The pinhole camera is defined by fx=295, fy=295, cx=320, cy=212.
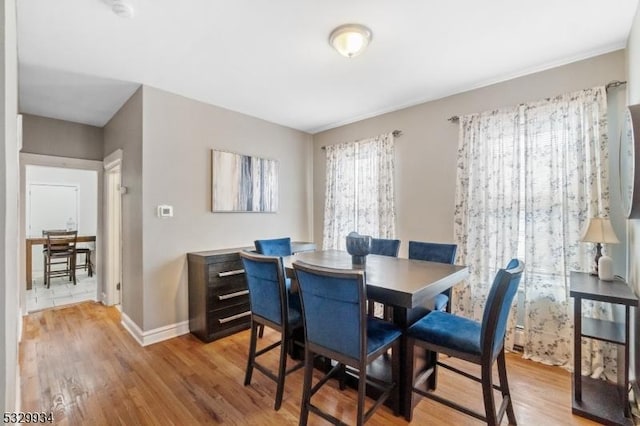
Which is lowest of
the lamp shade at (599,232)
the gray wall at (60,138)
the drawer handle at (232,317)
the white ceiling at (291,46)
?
the drawer handle at (232,317)

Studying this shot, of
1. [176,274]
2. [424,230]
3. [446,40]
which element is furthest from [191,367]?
[446,40]

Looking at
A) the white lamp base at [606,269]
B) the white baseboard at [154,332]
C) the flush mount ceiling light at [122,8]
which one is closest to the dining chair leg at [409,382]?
the white lamp base at [606,269]

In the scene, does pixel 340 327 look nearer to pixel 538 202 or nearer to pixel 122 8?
pixel 538 202

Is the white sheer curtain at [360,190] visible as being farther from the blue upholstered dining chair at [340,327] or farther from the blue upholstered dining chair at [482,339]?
Answer: the blue upholstered dining chair at [340,327]

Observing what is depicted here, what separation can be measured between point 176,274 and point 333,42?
2.75 meters

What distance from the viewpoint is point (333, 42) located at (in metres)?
2.23

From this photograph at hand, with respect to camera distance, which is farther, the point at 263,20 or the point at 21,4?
the point at 263,20

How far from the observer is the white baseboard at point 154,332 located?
9.71 ft

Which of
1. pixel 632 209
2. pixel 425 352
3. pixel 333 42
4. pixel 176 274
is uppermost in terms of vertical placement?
pixel 333 42

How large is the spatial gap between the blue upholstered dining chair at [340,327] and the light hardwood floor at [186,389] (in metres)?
0.44

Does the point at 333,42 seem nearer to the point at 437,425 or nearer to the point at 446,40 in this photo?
the point at 446,40

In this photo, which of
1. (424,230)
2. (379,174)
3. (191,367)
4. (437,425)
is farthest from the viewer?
(379,174)

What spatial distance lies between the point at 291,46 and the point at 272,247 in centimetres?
187

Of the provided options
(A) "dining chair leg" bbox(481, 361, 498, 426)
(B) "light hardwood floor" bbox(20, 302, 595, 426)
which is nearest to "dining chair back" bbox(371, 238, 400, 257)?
(B) "light hardwood floor" bbox(20, 302, 595, 426)
